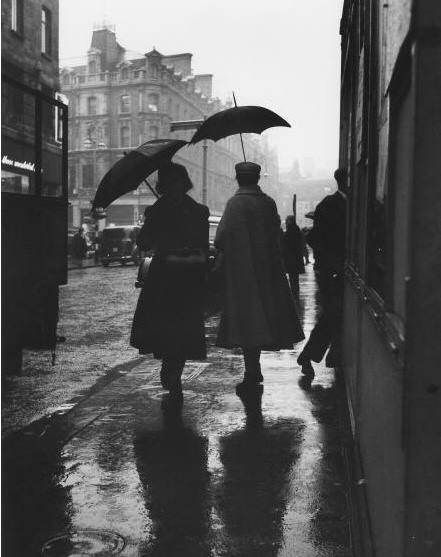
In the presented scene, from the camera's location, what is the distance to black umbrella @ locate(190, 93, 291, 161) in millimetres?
Answer: 6746

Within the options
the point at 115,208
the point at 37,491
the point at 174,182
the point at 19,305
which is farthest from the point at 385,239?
the point at 115,208

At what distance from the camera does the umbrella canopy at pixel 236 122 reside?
675cm

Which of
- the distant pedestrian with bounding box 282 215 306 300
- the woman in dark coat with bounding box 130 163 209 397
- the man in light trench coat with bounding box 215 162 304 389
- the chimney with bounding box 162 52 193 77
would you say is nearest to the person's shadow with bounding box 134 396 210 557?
the woman in dark coat with bounding box 130 163 209 397

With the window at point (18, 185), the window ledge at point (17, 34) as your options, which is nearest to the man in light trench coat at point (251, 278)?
the window at point (18, 185)

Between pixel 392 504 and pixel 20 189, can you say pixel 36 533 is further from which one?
pixel 20 189

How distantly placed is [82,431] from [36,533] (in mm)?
1644

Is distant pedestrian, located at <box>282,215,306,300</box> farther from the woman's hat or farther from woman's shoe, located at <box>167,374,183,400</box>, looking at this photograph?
woman's shoe, located at <box>167,374,183,400</box>

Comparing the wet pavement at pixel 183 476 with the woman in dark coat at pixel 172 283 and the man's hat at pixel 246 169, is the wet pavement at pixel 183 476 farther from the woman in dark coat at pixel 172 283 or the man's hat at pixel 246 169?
Result: the man's hat at pixel 246 169

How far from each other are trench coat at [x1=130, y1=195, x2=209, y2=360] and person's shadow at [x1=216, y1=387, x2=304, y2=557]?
2.73 feet

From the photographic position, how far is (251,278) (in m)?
5.91

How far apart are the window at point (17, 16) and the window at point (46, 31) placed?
6.50 ft

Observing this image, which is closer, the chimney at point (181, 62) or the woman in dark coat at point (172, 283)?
the woman in dark coat at point (172, 283)

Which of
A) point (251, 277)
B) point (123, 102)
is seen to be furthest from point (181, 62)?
point (251, 277)

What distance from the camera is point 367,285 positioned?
3.08m
